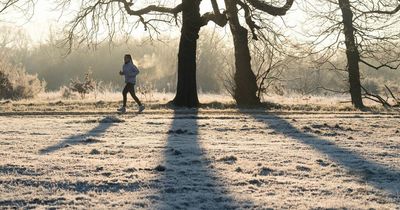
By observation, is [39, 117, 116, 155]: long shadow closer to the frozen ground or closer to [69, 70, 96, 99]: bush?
the frozen ground

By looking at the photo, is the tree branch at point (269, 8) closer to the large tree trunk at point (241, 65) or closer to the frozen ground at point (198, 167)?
the large tree trunk at point (241, 65)

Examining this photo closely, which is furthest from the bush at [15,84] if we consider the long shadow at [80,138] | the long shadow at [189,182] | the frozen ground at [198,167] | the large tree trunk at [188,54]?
the long shadow at [189,182]

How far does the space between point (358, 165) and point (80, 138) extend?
17.2 ft

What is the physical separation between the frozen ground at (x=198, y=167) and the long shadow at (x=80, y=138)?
0.06ft

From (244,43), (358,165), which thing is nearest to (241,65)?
(244,43)

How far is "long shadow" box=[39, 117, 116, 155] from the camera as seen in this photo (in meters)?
9.16

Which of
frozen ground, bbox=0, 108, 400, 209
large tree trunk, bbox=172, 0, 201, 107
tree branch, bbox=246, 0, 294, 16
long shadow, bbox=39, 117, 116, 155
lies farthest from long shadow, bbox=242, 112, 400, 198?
tree branch, bbox=246, 0, 294, 16

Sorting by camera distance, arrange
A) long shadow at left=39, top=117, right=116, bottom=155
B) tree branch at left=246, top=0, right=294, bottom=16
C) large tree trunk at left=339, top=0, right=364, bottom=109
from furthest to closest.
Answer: large tree trunk at left=339, top=0, right=364, bottom=109 < tree branch at left=246, top=0, right=294, bottom=16 < long shadow at left=39, top=117, right=116, bottom=155

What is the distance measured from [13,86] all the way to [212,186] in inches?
1204

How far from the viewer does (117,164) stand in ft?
25.5

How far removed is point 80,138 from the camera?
35.2ft

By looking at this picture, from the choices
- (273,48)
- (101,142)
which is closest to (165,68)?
(273,48)

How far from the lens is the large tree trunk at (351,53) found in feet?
79.0

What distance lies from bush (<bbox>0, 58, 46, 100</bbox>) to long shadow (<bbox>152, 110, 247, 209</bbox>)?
1032 inches
